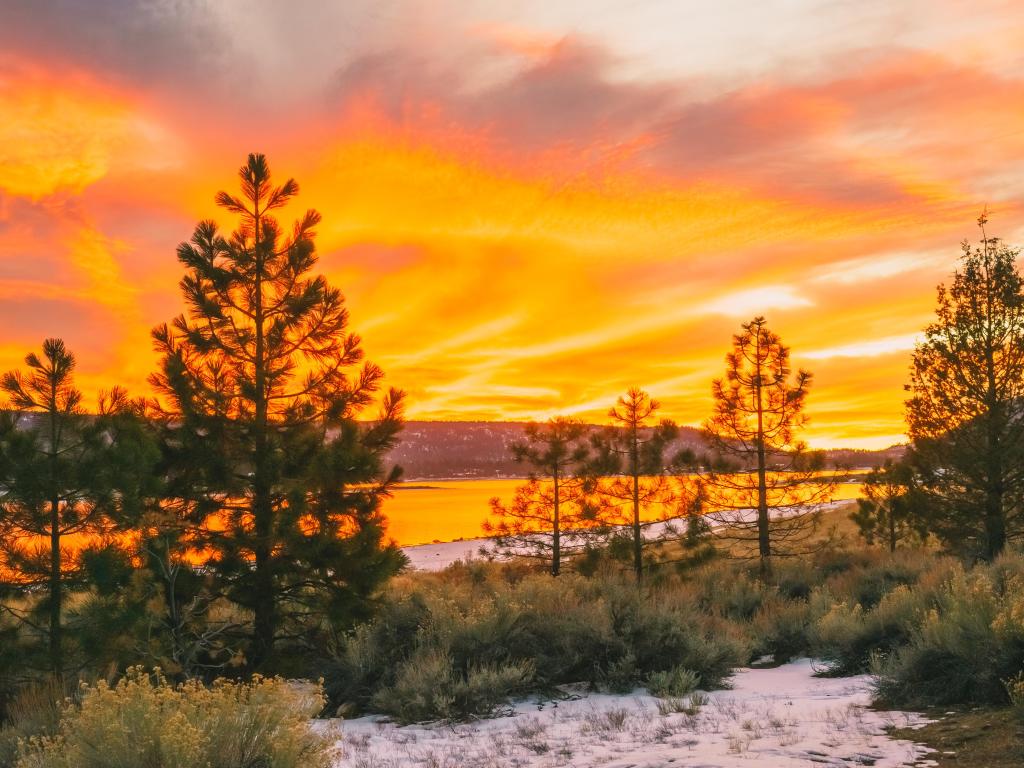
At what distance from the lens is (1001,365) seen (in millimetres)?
18547

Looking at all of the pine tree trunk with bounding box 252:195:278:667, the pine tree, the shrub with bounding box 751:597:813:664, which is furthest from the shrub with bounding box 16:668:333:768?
the pine tree

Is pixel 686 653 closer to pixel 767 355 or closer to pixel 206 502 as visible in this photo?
pixel 206 502

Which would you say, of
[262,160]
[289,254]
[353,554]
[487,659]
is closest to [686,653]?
[487,659]

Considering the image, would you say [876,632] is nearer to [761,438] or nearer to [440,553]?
[761,438]

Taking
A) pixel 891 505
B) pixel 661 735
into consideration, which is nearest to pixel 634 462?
pixel 891 505

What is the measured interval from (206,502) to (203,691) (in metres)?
7.56

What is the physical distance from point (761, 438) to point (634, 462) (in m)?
4.29

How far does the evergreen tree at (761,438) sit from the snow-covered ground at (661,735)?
52.7 feet

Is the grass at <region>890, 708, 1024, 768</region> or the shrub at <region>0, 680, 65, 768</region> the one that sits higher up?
the grass at <region>890, 708, 1024, 768</region>

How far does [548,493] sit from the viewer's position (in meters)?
24.7

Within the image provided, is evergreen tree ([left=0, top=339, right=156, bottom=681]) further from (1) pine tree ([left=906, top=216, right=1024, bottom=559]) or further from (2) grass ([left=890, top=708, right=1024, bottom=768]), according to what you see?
(1) pine tree ([left=906, top=216, right=1024, bottom=559])

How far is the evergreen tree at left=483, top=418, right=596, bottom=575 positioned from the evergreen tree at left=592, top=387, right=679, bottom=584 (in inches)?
28.7

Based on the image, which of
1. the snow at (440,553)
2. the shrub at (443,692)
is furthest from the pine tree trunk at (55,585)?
the snow at (440,553)

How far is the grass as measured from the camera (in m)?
5.08
